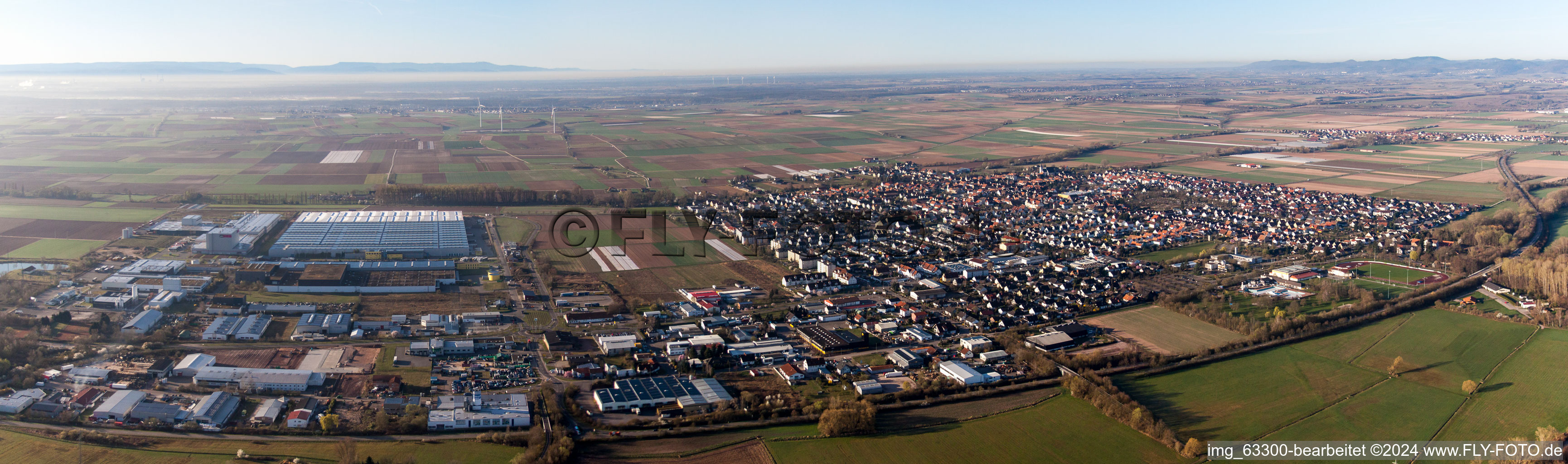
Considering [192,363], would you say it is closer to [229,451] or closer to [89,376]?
[89,376]

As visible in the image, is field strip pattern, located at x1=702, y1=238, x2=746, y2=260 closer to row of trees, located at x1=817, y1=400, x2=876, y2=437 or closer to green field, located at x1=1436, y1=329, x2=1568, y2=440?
row of trees, located at x1=817, y1=400, x2=876, y2=437

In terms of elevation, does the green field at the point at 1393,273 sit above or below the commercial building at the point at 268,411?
above

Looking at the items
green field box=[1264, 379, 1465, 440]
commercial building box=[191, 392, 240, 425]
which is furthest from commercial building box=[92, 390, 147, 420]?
green field box=[1264, 379, 1465, 440]

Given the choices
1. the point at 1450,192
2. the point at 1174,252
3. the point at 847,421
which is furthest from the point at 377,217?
the point at 1450,192

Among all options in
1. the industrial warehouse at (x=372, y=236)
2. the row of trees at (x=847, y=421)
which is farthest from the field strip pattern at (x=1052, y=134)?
the row of trees at (x=847, y=421)

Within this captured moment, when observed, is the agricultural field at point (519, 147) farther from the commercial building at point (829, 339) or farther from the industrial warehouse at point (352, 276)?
the commercial building at point (829, 339)
